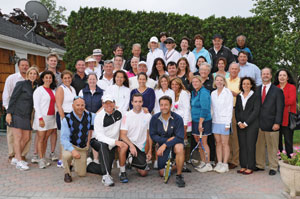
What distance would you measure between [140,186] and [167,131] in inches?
44.1

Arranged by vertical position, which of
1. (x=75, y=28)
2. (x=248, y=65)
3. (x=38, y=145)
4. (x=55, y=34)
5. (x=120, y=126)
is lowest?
(x=38, y=145)

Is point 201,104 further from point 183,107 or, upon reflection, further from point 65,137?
point 65,137

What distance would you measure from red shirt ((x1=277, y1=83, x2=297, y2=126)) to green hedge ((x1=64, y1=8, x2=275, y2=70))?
3481 mm

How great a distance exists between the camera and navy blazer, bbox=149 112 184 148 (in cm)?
541

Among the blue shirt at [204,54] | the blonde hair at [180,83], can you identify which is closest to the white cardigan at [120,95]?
the blonde hair at [180,83]

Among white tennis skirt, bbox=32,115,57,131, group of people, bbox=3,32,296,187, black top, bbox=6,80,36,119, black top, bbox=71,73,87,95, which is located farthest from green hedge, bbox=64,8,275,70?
white tennis skirt, bbox=32,115,57,131

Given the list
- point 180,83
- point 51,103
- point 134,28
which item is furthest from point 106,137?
point 134,28

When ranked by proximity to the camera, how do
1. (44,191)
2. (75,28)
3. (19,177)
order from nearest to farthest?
(44,191)
(19,177)
(75,28)

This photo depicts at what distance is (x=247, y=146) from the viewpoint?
5961mm

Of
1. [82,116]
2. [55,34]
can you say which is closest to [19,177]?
[82,116]

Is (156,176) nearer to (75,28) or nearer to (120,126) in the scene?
(120,126)

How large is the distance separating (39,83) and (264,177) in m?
5.05

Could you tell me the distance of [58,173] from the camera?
19.0ft

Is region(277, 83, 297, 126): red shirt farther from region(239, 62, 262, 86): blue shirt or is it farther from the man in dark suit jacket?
region(239, 62, 262, 86): blue shirt
